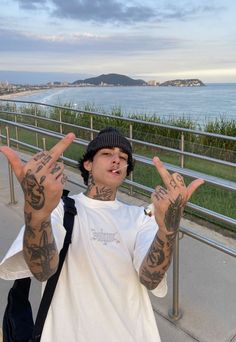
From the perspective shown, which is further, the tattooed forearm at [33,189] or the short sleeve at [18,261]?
the short sleeve at [18,261]

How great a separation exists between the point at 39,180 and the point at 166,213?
0.37m

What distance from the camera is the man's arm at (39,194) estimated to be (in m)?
1.05

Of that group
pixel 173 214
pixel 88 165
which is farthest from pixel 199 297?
pixel 173 214

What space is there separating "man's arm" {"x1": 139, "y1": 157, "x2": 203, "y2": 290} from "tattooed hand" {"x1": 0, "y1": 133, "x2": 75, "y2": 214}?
0.29 meters

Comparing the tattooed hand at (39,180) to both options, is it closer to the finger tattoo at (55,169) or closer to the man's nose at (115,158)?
the finger tattoo at (55,169)

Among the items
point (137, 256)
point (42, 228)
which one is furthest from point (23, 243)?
point (137, 256)

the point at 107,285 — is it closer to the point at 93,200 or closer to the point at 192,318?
the point at 93,200

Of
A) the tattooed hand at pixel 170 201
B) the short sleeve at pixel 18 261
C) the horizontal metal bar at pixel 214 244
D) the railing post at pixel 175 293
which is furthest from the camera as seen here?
the railing post at pixel 175 293

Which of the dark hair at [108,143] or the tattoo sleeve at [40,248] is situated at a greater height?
the dark hair at [108,143]

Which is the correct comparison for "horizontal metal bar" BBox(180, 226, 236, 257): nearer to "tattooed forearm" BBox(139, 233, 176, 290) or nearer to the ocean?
"tattooed forearm" BBox(139, 233, 176, 290)

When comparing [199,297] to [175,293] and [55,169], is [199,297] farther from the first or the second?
[55,169]

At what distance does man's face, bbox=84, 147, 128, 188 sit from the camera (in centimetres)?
155

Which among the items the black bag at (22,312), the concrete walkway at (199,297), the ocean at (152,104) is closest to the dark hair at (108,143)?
the black bag at (22,312)

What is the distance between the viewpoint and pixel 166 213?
118cm
